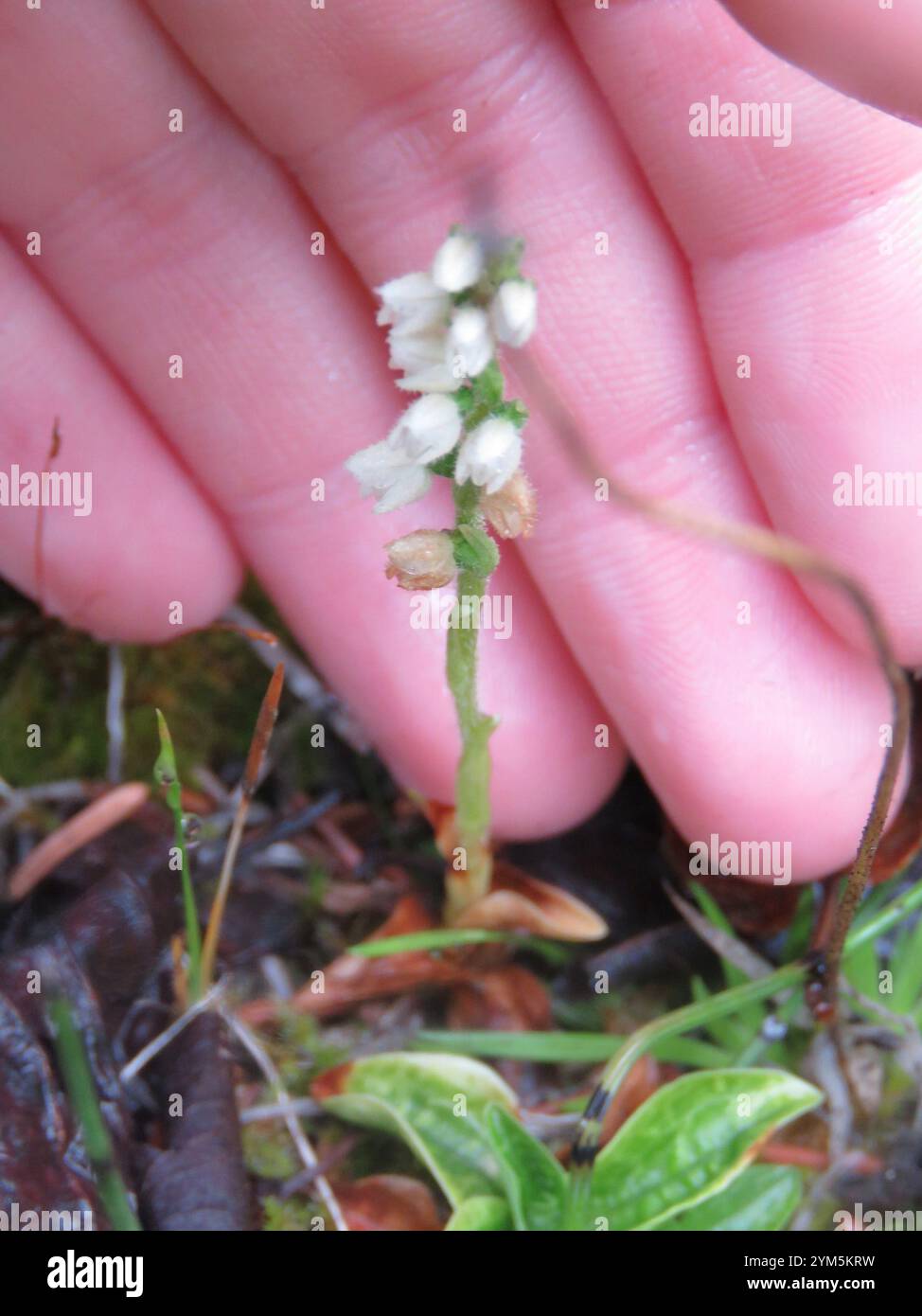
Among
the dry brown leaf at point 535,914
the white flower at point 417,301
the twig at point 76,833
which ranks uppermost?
the white flower at point 417,301

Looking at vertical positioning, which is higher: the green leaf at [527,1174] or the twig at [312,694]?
the twig at [312,694]

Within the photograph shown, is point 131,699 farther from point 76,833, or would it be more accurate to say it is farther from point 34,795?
point 76,833

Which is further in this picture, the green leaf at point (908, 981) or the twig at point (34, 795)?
the twig at point (34, 795)

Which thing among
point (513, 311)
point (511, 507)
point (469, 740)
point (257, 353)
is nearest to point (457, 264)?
point (513, 311)

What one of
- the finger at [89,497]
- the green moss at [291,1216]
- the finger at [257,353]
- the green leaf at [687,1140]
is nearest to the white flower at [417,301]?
the finger at [257,353]

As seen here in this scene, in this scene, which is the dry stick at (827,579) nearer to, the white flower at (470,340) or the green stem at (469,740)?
the white flower at (470,340)

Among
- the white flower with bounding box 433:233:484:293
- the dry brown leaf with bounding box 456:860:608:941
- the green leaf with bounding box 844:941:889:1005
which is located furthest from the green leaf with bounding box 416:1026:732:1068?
the white flower with bounding box 433:233:484:293
